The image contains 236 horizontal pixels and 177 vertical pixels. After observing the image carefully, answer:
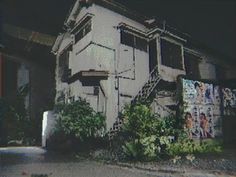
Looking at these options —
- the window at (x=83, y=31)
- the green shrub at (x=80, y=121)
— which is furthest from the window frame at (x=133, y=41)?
the green shrub at (x=80, y=121)

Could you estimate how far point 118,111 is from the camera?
592cm

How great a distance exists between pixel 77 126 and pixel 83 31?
1746mm

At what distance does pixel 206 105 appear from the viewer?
22.0 ft

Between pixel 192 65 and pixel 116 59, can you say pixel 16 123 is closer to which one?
pixel 116 59

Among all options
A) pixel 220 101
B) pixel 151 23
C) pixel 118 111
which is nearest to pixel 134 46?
pixel 151 23

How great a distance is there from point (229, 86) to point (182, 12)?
189 cm

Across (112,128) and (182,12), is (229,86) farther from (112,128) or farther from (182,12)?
(112,128)

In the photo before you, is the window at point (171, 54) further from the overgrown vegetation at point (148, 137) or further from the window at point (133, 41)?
the overgrown vegetation at point (148, 137)

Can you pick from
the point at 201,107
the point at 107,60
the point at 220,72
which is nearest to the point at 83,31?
the point at 107,60

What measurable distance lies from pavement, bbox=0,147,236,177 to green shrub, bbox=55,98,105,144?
0.44m

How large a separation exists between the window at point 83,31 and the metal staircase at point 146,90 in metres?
1.43

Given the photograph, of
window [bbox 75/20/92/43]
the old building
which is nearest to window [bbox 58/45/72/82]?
the old building

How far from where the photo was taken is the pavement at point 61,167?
5.05 metres

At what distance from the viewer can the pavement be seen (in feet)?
16.6
